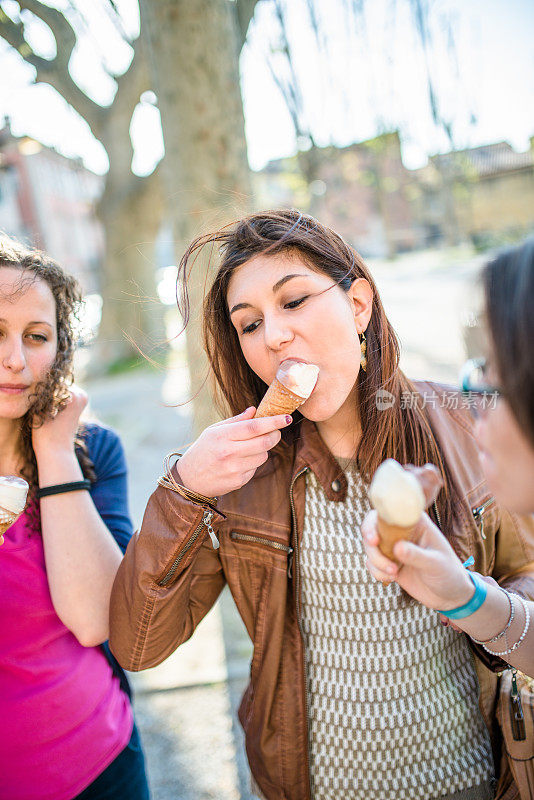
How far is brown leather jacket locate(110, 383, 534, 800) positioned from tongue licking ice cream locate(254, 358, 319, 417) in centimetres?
28

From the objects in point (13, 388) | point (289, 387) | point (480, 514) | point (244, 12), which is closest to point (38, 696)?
point (13, 388)

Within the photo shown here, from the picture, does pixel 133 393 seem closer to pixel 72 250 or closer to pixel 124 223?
pixel 124 223

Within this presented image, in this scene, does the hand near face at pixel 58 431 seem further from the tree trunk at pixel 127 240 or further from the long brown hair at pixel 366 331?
the tree trunk at pixel 127 240

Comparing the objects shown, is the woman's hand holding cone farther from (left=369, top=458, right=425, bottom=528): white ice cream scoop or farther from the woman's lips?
the woman's lips

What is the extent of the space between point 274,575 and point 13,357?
1028 millimetres

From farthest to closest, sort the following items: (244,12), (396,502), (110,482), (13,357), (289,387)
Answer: (244,12), (110,482), (13,357), (289,387), (396,502)

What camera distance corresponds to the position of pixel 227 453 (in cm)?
145

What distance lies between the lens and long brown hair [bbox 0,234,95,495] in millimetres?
1778

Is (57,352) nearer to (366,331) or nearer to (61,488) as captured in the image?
(61,488)

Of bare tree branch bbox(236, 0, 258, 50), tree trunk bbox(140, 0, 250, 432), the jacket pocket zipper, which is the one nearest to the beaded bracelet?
the jacket pocket zipper

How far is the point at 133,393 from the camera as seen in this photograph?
12.7 m

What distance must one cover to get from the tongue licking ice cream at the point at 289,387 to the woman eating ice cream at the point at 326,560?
0.05 meters

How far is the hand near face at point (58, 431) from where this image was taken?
5.95ft

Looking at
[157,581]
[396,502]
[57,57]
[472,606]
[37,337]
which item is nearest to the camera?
[396,502]
